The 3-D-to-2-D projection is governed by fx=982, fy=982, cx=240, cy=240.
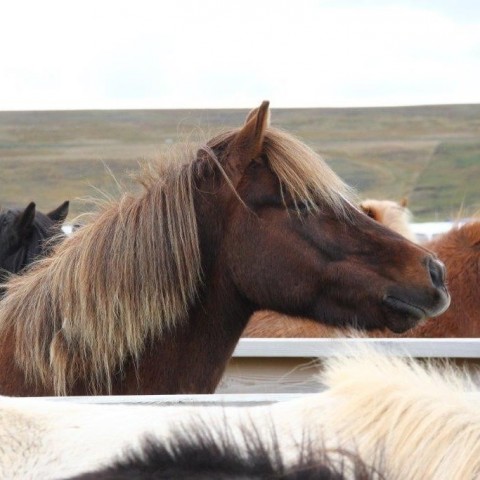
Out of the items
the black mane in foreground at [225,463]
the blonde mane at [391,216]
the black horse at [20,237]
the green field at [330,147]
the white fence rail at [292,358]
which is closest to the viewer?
the black mane in foreground at [225,463]

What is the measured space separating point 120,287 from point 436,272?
1.04m

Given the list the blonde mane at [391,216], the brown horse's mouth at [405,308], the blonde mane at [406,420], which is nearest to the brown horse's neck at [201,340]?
the brown horse's mouth at [405,308]

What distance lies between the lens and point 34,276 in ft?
11.3

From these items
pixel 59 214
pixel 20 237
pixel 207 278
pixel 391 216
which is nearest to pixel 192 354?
pixel 207 278

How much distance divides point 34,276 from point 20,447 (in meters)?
1.75

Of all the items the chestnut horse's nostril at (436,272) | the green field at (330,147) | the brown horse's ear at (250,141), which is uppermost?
the brown horse's ear at (250,141)

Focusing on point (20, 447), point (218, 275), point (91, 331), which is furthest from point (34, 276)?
point (20, 447)

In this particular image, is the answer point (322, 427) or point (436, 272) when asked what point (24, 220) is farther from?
point (322, 427)

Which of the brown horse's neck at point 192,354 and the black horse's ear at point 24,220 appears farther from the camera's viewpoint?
the black horse's ear at point 24,220

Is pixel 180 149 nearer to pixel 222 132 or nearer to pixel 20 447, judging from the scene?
pixel 222 132

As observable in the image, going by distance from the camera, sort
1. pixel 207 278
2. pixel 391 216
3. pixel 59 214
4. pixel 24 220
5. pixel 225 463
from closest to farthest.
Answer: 1. pixel 225 463
2. pixel 207 278
3. pixel 24 220
4. pixel 59 214
5. pixel 391 216

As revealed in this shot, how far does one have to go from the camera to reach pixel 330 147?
2973cm

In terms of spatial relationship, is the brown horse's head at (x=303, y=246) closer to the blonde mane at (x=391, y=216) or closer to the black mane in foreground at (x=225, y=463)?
the black mane in foreground at (x=225, y=463)

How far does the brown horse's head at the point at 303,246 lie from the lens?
3.23 metres
